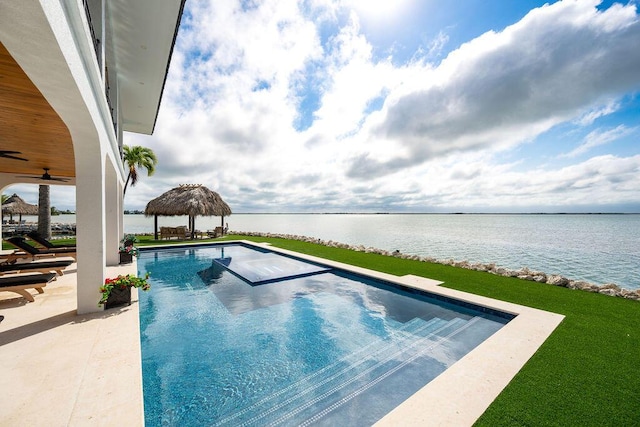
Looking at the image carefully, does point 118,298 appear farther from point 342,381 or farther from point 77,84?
point 342,381

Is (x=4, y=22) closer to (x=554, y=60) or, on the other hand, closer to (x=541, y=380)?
(x=541, y=380)

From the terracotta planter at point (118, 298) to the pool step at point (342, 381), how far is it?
3.88 m

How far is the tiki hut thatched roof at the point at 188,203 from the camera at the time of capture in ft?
59.6

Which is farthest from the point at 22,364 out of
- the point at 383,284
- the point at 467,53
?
the point at 467,53

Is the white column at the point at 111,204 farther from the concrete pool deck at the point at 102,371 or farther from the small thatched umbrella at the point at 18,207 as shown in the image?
the small thatched umbrella at the point at 18,207

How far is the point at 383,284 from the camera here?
7887mm

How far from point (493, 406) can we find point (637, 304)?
21.9 feet

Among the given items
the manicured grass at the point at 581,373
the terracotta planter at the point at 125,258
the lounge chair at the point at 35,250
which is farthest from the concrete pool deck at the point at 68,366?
the lounge chair at the point at 35,250

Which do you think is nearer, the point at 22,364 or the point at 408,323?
the point at 22,364

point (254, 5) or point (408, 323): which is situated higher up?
point (254, 5)

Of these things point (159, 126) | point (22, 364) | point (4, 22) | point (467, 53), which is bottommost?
point (22, 364)

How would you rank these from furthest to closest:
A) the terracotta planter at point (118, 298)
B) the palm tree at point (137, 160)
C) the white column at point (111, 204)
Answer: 1. the palm tree at point (137, 160)
2. the white column at point (111, 204)
3. the terracotta planter at point (118, 298)

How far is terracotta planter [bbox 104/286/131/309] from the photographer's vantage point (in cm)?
502

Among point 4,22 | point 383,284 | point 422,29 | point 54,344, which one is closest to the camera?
point 4,22
